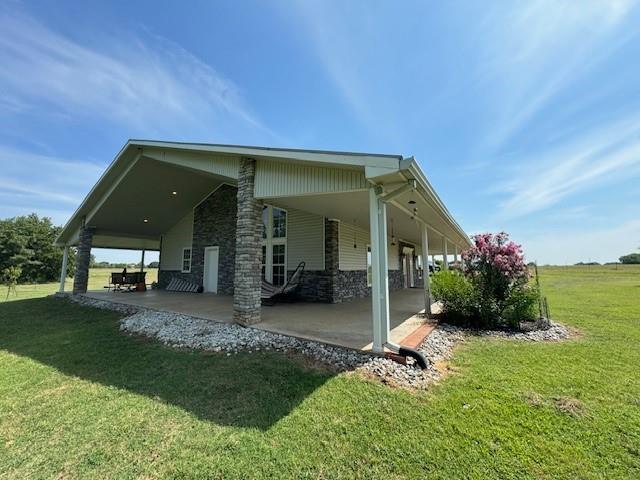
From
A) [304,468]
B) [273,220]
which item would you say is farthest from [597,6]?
[273,220]

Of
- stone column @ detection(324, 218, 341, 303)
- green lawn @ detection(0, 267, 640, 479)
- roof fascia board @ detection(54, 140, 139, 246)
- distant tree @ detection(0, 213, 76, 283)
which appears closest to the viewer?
green lawn @ detection(0, 267, 640, 479)

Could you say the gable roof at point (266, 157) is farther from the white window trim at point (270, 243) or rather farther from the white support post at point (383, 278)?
the white window trim at point (270, 243)

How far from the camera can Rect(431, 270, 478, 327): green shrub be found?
263 inches

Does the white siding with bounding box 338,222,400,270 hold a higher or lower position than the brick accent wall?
higher

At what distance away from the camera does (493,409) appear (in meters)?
2.87

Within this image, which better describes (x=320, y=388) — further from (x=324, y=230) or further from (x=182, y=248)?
(x=182, y=248)

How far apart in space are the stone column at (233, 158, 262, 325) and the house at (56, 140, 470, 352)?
23 mm

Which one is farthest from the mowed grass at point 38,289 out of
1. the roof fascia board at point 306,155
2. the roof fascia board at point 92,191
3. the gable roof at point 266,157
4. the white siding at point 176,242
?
the roof fascia board at point 306,155

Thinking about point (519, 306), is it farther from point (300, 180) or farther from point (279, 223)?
point (279, 223)

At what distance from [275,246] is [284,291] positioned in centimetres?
245

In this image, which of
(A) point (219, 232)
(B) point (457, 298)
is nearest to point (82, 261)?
(A) point (219, 232)

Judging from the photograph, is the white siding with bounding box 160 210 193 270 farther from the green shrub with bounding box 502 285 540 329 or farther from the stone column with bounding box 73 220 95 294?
the green shrub with bounding box 502 285 540 329

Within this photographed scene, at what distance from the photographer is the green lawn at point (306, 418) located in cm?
214

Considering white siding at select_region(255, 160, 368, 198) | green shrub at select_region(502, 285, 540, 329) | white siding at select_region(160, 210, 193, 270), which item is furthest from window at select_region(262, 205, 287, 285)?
green shrub at select_region(502, 285, 540, 329)
